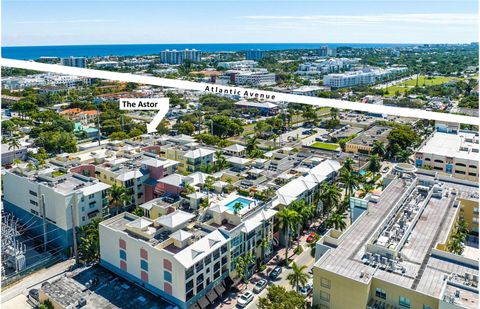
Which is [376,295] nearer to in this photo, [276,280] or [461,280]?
[461,280]

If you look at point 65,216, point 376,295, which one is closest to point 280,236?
point 376,295

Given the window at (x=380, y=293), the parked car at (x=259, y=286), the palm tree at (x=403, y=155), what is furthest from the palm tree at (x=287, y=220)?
the palm tree at (x=403, y=155)

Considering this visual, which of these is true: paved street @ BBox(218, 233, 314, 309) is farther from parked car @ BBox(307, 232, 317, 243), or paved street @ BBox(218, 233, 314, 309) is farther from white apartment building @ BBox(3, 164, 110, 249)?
white apartment building @ BBox(3, 164, 110, 249)

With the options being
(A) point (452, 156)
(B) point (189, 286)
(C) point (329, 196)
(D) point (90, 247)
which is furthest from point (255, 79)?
(B) point (189, 286)

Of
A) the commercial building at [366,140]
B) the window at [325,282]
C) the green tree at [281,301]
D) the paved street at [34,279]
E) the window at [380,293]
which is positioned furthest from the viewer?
the commercial building at [366,140]

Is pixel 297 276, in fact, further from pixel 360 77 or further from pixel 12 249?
pixel 360 77
